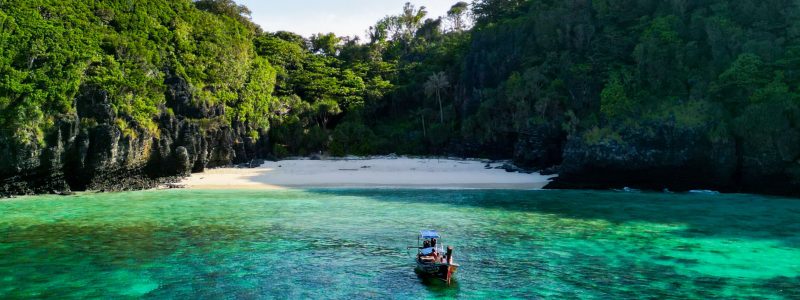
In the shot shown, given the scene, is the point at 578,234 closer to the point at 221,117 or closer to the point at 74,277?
the point at 74,277

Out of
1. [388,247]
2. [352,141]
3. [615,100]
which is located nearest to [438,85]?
[352,141]

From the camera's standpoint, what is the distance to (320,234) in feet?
90.6

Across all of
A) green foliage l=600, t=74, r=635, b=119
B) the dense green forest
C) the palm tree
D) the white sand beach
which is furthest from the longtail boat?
the palm tree

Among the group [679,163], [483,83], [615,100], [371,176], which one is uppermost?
[483,83]

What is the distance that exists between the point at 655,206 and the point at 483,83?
126ft

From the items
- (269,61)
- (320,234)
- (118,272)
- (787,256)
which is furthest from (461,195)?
(269,61)

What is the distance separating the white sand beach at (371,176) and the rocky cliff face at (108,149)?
10.7 ft

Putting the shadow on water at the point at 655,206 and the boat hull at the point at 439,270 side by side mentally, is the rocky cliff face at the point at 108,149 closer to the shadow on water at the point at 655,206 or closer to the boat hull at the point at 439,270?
the shadow on water at the point at 655,206

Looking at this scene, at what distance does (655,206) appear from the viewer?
3675 cm

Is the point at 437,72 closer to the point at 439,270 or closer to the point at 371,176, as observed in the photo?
the point at 371,176

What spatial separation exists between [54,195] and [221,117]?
21.8m

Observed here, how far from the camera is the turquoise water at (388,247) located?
18356 millimetres

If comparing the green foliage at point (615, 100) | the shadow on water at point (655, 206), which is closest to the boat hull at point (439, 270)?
the shadow on water at point (655, 206)

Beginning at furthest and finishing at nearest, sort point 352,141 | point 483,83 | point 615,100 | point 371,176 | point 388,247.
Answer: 1. point 352,141
2. point 483,83
3. point 371,176
4. point 615,100
5. point 388,247
